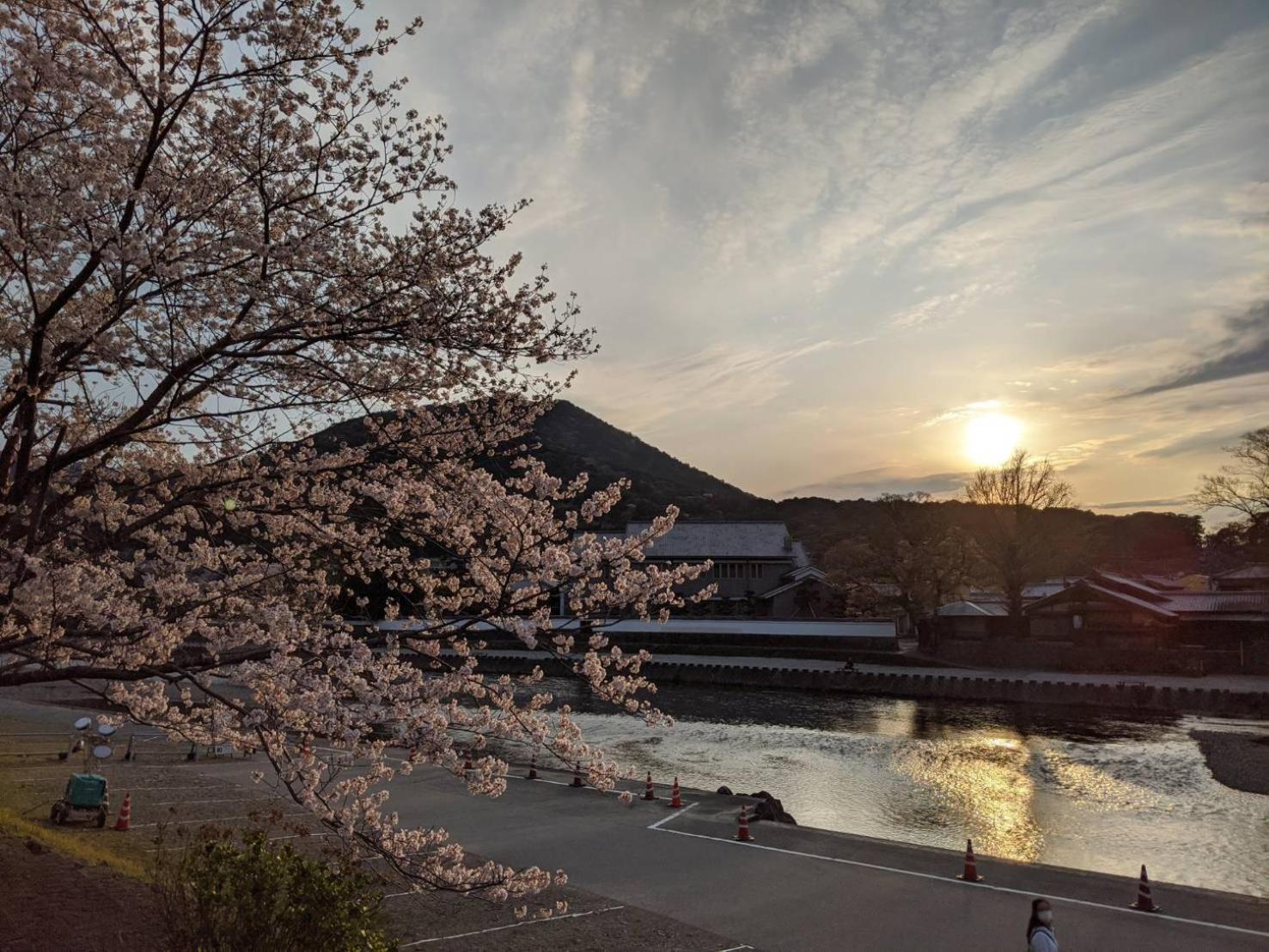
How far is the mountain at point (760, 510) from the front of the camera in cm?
7638

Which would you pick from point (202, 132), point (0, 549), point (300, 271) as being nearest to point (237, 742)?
point (0, 549)

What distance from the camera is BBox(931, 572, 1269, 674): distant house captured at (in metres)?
34.8

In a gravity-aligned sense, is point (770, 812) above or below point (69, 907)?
below

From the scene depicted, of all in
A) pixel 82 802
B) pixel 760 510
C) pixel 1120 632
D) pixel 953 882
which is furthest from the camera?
pixel 760 510

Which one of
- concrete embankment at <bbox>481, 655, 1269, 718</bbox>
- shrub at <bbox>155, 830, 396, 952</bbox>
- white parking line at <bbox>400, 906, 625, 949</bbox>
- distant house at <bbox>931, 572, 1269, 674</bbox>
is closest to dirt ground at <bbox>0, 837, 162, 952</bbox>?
shrub at <bbox>155, 830, 396, 952</bbox>

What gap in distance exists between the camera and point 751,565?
56344 mm

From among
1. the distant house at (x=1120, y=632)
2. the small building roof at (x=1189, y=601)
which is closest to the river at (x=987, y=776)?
the distant house at (x=1120, y=632)

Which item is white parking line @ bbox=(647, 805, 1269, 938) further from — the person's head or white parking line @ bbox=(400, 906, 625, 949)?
the person's head

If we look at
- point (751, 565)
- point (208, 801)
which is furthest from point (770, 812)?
point (751, 565)

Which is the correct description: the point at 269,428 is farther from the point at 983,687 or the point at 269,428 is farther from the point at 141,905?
the point at 983,687

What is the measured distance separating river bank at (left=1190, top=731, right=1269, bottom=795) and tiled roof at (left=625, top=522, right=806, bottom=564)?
106 feet

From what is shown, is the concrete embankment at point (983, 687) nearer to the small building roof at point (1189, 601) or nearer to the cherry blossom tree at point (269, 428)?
the small building roof at point (1189, 601)

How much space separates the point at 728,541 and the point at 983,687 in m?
24.7

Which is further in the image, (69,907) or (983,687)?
(983,687)
